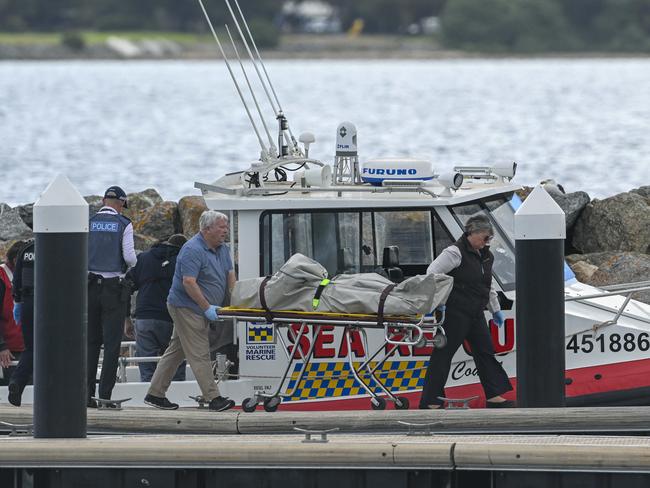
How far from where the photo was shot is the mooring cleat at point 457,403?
34.6 ft

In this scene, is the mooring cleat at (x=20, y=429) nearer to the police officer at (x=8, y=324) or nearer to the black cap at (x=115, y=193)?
the police officer at (x=8, y=324)

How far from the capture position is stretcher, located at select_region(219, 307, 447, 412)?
1029 cm

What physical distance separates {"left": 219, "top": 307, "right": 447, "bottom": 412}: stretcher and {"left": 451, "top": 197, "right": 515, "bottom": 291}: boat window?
685 millimetres

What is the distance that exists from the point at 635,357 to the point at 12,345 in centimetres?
453

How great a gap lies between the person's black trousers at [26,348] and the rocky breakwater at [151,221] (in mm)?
5908

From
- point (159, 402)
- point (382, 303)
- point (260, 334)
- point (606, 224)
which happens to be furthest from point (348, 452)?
point (606, 224)

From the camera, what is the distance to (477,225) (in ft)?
34.7

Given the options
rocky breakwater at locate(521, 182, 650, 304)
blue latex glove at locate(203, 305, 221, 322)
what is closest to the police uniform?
blue latex glove at locate(203, 305, 221, 322)

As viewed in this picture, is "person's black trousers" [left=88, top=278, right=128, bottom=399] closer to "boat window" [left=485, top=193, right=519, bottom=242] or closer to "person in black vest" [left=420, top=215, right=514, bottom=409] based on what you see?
"person in black vest" [left=420, top=215, right=514, bottom=409]

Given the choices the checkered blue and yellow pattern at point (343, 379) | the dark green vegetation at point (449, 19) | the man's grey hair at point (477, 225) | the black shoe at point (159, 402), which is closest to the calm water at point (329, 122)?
the man's grey hair at point (477, 225)

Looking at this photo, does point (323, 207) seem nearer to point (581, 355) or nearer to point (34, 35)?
point (581, 355)

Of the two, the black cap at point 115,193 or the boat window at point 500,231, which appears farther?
the black cap at point 115,193

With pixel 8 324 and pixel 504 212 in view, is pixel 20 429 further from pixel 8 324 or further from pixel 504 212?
pixel 504 212

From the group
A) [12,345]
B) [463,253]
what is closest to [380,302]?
[463,253]
